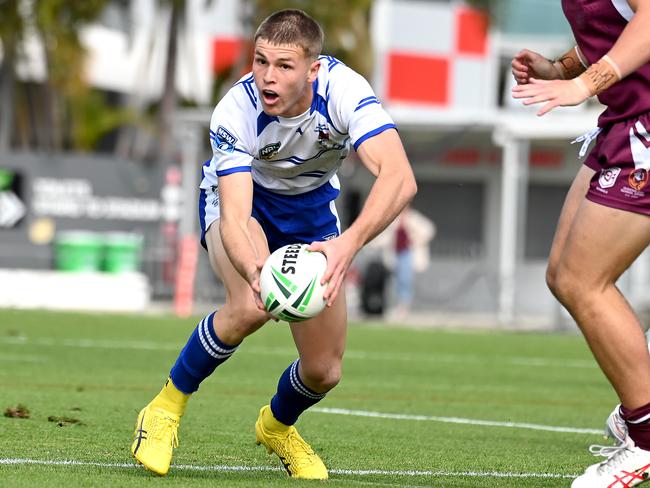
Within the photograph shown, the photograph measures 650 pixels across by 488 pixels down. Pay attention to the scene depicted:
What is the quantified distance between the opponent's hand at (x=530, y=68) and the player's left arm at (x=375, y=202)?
71cm

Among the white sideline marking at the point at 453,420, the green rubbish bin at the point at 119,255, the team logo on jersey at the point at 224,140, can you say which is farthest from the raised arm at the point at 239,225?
the green rubbish bin at the point at 119,255

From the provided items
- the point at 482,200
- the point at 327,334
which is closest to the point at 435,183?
the point at 482,200

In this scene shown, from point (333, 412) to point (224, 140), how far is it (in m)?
3.72

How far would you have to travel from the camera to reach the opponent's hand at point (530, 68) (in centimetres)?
614

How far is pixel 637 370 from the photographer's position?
5.43 metres

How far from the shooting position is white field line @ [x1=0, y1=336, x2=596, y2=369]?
15.0 m

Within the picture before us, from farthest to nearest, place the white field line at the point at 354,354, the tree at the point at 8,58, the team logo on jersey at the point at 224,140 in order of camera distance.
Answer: the tree at the point at 8,58 → the white field line at the point at 354,354 → the team logo on jersey at the point at 224,140

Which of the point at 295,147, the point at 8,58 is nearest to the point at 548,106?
the point at 295,147

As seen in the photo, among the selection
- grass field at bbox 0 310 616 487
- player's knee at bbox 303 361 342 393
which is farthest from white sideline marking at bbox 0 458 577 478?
player's knee at bbox 303 361 342 393

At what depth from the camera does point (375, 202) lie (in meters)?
5.56

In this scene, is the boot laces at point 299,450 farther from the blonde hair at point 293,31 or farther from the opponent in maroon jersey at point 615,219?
the blonde hair at point 293,31

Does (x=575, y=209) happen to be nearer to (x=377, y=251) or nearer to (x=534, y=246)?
(x=377, y=251)

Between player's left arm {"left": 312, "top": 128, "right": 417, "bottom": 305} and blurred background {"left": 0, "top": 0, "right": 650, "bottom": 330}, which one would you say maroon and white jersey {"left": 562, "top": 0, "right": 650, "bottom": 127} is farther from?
blurred background {"left": 0, "top": 0, "right": 650, "bottom": 330}

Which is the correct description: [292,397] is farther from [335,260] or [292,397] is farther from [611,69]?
[611,69]
